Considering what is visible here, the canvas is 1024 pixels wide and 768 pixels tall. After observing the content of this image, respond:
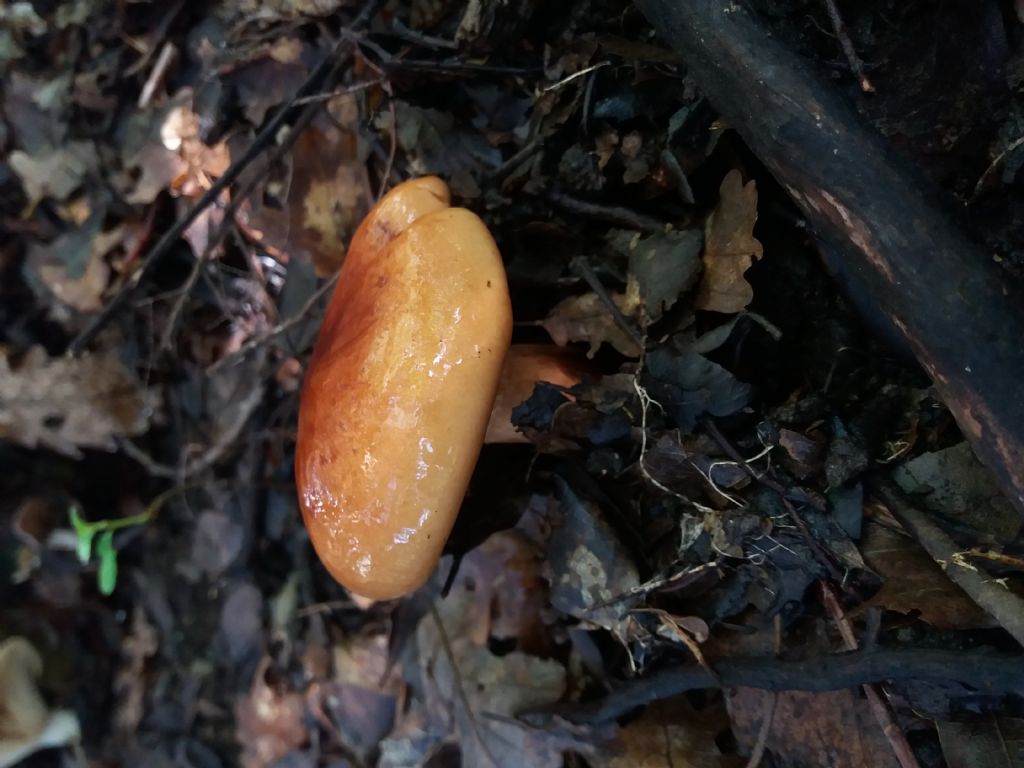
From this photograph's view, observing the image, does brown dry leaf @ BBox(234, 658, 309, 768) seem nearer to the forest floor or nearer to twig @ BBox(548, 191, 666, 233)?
the forest floor

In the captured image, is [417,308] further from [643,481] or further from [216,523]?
[216,523]

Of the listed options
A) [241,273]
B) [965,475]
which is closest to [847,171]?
[965,475]

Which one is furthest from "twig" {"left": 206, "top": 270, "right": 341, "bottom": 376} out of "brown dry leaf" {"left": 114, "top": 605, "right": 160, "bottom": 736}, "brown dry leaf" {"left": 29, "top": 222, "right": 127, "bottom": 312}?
"brown dry leaf" {"left": 114, "top": 605, "right": 160, "bottom": 736}

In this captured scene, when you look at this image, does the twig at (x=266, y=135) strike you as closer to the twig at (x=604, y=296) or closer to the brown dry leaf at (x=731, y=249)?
the twig at (x=604, y=296)

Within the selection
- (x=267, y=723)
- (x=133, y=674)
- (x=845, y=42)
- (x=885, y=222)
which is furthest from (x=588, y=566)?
(x=133, y=674)

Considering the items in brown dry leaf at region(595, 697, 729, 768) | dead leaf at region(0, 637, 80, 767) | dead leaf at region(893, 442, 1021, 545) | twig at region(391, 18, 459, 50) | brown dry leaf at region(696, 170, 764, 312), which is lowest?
dead leaf at region(0, 637, 80, 767)

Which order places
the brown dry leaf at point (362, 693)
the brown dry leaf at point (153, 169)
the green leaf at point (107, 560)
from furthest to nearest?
1. the green leaf at point (107, 560)
2. the brown dry leaf at point (153, 169)
3. the brown dry leaf at point (362, 693)

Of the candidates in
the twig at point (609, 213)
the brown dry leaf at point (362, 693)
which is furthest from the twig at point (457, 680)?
the twig at point (609, 213)
